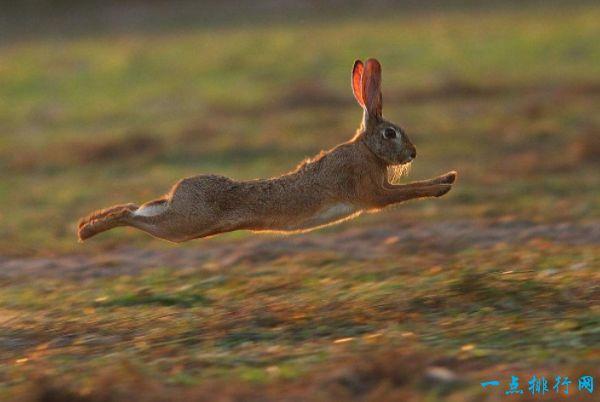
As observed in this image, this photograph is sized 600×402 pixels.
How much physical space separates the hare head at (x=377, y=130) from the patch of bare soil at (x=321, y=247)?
169 centimetres

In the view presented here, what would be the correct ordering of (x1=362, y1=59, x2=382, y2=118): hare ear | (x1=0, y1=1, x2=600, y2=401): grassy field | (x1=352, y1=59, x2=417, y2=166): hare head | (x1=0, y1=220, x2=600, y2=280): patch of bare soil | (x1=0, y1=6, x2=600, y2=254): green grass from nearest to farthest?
(x1=0, y1=1, x2=600, y2=401): grassy field → (x1=362, y1=59, x2=382, y2=118): hare ear → (x1=352, y1=59, x2=417, y2=166): hare head → (x1=0, y1=220, x2=600, y2=280): patch of bare soil → (x1=0, y1=6, x2=600, y2=254): green grass

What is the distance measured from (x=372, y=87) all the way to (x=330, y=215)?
1.05 m

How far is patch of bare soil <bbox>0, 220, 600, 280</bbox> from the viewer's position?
32.4 feet

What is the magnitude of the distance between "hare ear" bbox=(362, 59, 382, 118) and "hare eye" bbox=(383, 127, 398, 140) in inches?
7.2

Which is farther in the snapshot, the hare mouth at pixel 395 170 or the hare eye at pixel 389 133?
the hare mouth at pixel 395 170

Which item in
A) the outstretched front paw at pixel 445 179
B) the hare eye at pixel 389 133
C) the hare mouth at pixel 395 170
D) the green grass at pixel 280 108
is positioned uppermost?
the green grass at pixel 280 108

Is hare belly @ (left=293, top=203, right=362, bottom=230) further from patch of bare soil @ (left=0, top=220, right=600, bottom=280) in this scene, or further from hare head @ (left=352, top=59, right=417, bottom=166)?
patch of bare soil @ (left=0, top=220, right=600, bottom=280)

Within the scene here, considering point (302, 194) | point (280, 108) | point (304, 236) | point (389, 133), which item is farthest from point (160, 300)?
point (280, 108)

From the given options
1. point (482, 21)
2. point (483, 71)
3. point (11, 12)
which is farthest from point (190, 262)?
point (11, 12)

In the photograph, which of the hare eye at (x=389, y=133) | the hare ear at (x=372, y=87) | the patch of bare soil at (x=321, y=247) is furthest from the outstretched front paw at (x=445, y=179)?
the patch of bare soil at (x=321, y=247)

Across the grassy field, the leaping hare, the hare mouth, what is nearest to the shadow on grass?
the grassy field

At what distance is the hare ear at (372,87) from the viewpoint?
7.92 meters

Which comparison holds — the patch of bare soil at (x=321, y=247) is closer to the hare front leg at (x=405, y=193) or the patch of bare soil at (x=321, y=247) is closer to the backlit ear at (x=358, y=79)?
the hare front leg at (x=405, y=193)

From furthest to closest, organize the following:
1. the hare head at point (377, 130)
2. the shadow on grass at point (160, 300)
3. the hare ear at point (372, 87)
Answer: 1. the shadow on grass at point (160, 300)
2. the hare head at point (377, 130)
3. the hare ear at point (372, 87)
